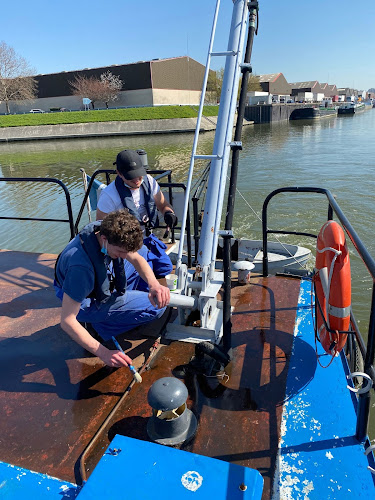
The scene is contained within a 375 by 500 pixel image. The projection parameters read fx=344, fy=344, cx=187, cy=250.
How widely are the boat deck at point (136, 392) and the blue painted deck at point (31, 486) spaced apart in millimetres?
49

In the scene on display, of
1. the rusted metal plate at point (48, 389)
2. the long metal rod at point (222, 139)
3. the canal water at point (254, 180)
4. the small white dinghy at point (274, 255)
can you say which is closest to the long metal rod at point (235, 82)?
the long metal rod at point (222, 139)

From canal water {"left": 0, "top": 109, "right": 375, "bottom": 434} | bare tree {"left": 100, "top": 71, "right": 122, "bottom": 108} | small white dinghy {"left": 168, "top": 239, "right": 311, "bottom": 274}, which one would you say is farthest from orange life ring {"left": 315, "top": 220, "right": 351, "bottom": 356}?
bare tree {"left": 100, "top": 71, "right": 122, "bottom": 108}

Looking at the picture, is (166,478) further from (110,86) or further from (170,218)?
(110,86)

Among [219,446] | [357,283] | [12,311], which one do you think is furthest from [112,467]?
[357,283]

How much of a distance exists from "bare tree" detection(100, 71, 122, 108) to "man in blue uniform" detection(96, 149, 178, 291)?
62600mm

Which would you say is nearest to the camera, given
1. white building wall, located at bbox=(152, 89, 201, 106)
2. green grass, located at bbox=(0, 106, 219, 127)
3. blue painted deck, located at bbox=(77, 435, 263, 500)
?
blue painted deck, located at bbox=(77, 435, 263, 500)

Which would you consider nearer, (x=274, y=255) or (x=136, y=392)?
(x=136, y=392)

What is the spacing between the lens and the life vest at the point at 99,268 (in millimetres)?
2357

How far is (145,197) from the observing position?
12.1 ft

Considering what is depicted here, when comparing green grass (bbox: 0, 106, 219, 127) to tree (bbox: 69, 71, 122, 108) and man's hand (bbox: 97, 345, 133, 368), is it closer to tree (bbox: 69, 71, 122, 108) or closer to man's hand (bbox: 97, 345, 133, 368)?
tree (bbox: 69, 71, 122, 108)

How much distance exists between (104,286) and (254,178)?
1743 cm

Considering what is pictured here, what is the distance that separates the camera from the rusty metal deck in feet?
7.09

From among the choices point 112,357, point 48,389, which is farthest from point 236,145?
point 48,389

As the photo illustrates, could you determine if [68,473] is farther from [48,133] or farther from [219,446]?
[48,133]
